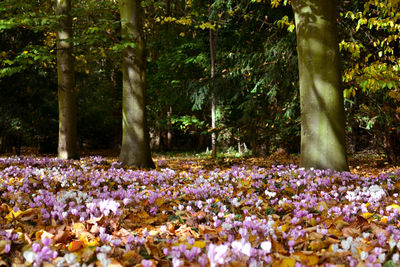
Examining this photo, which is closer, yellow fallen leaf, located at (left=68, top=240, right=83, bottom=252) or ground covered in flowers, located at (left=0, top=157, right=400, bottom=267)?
ground covered in flowers, located at (left=0, top=157, right=400, bottom=267)

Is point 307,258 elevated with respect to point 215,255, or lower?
lower

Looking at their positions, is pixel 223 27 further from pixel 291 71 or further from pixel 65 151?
pixel 65 151

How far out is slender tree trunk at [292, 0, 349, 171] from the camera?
5.81 m

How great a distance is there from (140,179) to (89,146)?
2664 cm

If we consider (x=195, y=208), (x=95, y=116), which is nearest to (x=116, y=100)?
(x=95, y=116)

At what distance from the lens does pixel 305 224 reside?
9.50ft

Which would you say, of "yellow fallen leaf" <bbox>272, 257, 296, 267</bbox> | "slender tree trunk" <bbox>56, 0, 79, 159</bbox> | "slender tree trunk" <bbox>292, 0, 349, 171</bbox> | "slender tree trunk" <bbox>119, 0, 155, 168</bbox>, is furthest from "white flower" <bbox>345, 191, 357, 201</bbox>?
"slender tree trunk" <bbox>56, 0, 79, 159</bbox>

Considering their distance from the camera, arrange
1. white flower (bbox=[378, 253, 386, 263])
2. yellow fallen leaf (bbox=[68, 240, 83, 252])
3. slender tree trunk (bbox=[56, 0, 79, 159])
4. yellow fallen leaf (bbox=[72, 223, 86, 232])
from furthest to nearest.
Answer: slender tree trunk (bbox=[56, 0, 79, 159]) < yellow fallen leaf (bbox=[72, 223, 86, 232]) < yellow fallen leaf (bbox=[68, 240, 83, 252]) < white flower (bbox=[378, 253, 386, 263])

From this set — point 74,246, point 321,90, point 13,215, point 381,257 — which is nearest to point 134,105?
point 321,90

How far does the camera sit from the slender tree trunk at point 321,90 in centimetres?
581

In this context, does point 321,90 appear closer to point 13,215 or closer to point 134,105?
point 134,105

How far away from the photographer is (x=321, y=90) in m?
5.89

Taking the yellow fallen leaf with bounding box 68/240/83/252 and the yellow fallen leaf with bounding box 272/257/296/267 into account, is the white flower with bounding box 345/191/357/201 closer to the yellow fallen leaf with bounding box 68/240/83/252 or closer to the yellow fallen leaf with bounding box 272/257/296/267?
the yellow fallen leaf with bounding box 272/257/296/267

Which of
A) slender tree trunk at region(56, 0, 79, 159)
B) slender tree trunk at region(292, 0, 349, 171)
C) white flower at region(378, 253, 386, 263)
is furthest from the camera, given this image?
slender tree trunk at region(56, 0, 79, 159)
